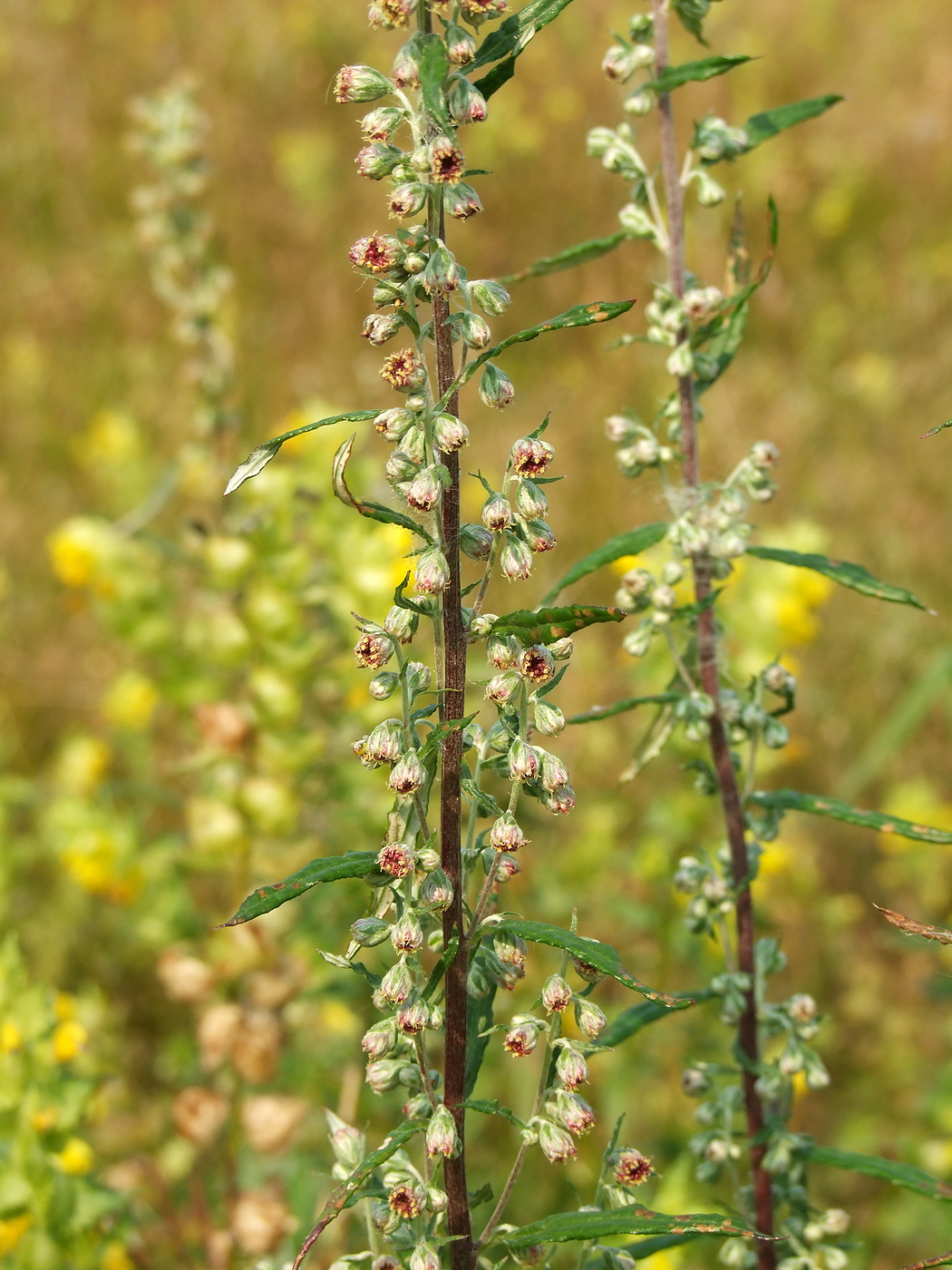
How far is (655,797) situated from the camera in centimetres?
479

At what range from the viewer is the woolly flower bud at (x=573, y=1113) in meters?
1.43

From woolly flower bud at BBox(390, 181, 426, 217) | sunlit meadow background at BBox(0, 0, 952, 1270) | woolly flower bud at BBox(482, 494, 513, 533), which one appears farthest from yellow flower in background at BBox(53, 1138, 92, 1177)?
woolly flower bud at BBox(390, 181, 426, 217)

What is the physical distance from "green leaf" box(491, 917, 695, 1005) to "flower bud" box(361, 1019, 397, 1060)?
0.19m

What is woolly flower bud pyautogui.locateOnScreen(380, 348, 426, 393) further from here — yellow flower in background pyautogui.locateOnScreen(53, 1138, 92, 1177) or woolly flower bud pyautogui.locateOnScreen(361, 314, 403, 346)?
yellow flower in background pyautogui.locateOnScreen(53, 1138, 92, 1177)

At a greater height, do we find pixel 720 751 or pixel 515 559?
pixel 515 559

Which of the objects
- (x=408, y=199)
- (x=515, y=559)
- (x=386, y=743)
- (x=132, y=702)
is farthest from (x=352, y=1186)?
(x=132, y=702)

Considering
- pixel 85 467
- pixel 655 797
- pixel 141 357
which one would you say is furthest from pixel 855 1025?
pixel 141 357

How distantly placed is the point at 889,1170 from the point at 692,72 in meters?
1.81

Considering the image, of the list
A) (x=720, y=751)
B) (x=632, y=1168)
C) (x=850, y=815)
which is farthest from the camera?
(x=720, y=751)

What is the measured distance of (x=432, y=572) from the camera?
52.5 inches

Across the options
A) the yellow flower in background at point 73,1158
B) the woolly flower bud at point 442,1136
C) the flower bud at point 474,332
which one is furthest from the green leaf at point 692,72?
the yellow flower in background at point 73,1158

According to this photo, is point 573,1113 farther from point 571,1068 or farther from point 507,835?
point 507,835

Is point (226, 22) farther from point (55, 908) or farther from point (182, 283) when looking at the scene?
point (55, 908)

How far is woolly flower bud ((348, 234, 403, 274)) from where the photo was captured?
1315 mm
